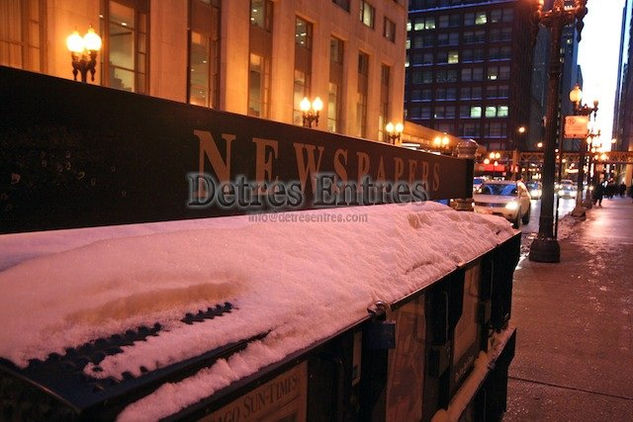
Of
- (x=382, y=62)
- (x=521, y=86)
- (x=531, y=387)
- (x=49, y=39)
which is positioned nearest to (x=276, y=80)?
(x=49, y=39)

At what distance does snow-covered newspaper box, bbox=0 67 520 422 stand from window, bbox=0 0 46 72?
13.1 m

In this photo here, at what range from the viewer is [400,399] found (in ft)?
6.71

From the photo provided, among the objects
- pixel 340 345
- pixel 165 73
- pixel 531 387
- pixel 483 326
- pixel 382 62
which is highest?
pixel 382 62

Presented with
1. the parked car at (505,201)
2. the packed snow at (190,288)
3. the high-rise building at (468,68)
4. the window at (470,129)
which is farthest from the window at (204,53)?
the window at (470,129)

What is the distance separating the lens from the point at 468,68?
319 ft

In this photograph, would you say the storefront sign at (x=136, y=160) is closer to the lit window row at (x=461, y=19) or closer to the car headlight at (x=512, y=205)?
the car headlight at (x=512, y=205)

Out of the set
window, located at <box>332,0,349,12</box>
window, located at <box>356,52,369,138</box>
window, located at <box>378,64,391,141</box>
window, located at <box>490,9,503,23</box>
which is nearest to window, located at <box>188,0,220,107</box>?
window, located at <box>332,0,349,12</box>

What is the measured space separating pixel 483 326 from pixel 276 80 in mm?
20971

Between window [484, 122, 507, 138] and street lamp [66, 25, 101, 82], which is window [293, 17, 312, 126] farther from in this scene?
window [484, 122, 507, 138]

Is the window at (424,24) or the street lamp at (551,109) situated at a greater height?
the window at (424,24)

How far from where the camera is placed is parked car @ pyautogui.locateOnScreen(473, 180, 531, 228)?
1796cm

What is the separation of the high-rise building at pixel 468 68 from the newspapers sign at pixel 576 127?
8774cm

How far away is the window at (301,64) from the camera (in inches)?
973

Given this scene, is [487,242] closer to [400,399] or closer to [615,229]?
[400,399]
